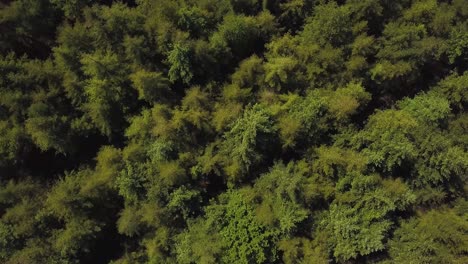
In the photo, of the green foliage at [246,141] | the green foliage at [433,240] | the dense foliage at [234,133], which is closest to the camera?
the green foliage at [433,240]

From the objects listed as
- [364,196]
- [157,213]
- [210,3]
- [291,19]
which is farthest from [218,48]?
[364,196]

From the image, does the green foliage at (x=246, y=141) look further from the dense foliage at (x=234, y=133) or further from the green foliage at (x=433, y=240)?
the green foliage at (x=433, y=240)

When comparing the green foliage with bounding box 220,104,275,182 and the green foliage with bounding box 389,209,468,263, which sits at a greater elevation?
the green foliage with bounding box 220,104,275,182

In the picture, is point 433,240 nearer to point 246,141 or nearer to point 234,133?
point 246,141

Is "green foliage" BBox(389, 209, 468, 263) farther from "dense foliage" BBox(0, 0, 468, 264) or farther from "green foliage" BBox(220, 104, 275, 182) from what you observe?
"green foliage" BBox(220, 104, 275, 182)

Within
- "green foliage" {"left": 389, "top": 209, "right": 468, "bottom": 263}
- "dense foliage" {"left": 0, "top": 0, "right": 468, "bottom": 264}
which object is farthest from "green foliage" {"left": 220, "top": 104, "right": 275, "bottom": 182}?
"green foliage" {"left": 389, "top": 209, "right": 468, "bottom": 263}

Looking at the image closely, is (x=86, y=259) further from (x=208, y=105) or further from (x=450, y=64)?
(x=450, y=64)

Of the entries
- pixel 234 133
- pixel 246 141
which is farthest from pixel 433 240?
pixel 234 133

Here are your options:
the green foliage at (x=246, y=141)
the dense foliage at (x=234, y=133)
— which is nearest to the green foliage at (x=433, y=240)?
the dense foliage at (x=234, y=133)
